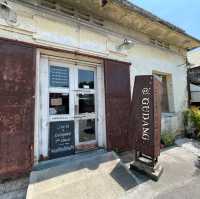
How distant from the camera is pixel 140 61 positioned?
518 cm

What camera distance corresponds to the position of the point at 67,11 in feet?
12.6

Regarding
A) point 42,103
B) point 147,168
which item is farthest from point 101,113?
point 147,168

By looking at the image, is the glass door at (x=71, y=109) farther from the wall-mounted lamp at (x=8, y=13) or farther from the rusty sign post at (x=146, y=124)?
the rusty sign post at (x=146, y=124)

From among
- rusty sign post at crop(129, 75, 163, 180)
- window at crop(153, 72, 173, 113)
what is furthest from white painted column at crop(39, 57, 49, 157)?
window at crop(153, 72, 173, 113)

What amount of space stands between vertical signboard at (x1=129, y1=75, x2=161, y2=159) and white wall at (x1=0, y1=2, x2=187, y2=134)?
4.73 ft

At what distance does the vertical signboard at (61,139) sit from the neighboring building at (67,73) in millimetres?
22

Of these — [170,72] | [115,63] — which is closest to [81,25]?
[115,63]

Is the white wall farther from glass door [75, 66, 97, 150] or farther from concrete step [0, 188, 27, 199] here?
concrete step [0, 188, 27, 199]

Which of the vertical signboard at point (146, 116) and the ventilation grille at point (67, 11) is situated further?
the ventilation grille at point (67, 11)

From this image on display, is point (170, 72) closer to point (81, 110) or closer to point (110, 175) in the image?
point (81, 110)

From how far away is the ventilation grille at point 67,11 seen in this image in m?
3.57

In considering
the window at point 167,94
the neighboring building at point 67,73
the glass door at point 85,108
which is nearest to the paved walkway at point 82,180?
the neighboring building at point 67,73

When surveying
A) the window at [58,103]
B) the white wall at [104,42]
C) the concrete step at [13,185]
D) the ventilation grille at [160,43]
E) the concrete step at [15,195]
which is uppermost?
the ventilation grille at [160,43]

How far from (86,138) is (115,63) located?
2.16 metres
